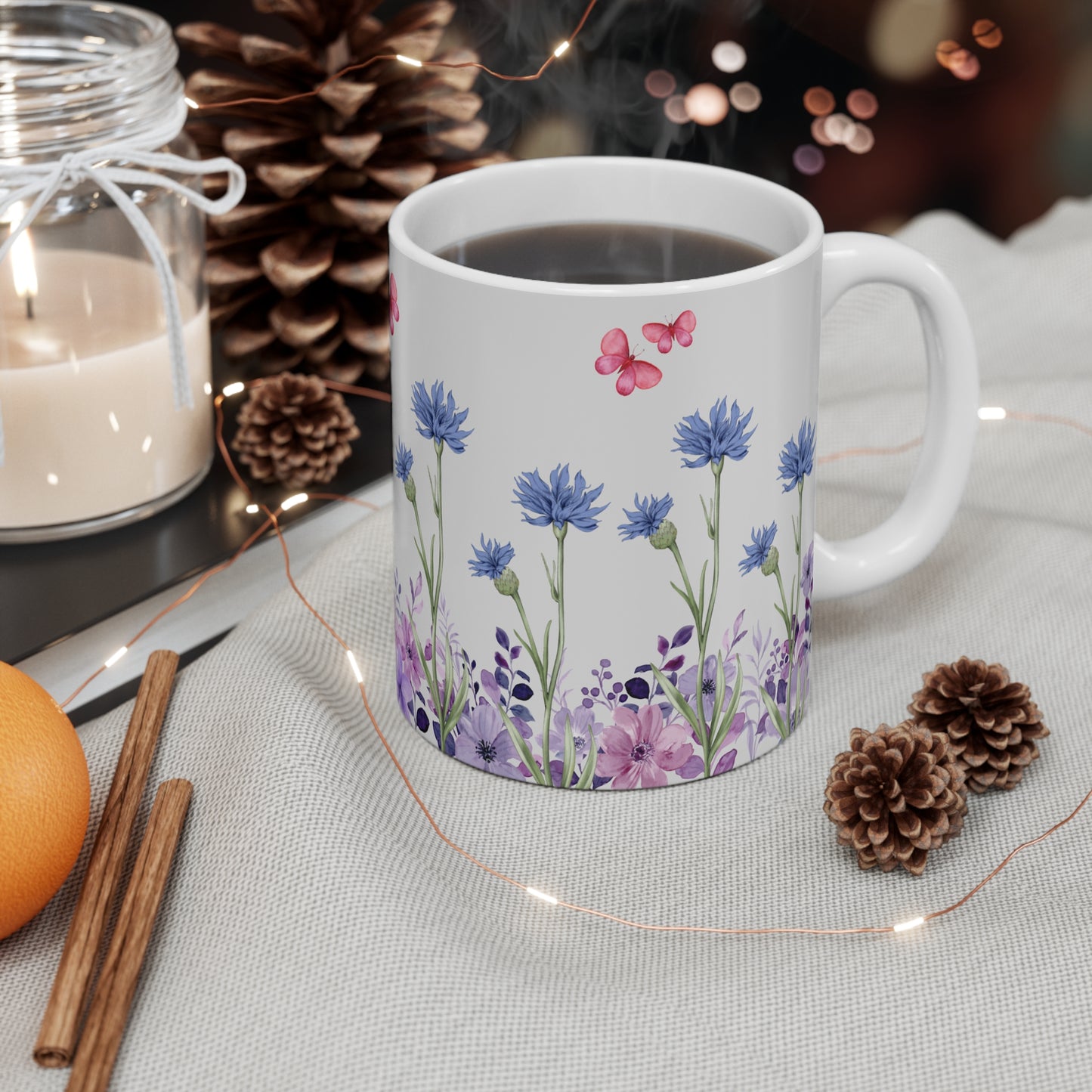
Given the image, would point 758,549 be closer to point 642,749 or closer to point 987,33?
point 642,749

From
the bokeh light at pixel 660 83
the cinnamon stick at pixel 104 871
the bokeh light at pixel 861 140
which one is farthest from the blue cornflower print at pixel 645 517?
the bokeh light at pixel 861 140

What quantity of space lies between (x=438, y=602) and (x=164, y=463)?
10.6 inches

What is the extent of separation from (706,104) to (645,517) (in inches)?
28.8

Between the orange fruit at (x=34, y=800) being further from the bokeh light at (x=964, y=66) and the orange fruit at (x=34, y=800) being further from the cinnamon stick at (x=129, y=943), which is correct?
the bokeh light at (x=964, y=66)

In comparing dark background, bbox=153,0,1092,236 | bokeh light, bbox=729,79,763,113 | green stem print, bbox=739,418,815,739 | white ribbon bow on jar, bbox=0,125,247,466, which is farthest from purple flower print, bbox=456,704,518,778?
bokeh light, bbox=729,79,763,113

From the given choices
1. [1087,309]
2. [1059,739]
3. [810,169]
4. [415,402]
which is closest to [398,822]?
[415,402]

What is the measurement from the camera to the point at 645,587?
52 centimetres

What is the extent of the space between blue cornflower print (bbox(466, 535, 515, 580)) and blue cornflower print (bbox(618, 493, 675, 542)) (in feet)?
0.15

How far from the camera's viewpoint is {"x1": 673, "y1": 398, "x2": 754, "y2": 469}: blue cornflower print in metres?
0.49

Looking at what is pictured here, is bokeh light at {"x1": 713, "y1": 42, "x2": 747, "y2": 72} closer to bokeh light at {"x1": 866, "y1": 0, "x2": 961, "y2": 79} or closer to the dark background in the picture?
the dark background

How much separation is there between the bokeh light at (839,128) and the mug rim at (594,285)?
0.67 m

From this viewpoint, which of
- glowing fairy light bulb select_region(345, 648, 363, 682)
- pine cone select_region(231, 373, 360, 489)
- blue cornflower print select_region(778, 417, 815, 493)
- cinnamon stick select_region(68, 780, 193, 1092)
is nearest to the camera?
cinnamon stick select_region(68, 780, 193, 1092)

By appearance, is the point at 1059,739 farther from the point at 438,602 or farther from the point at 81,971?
the point at 81,971

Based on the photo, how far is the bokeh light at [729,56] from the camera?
1135mm
